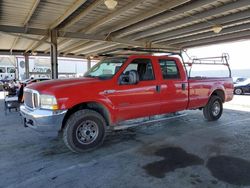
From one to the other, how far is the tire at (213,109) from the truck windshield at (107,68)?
A: 3405 mm

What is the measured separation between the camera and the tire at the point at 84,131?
411 centimetres

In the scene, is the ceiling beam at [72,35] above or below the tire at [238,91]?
above

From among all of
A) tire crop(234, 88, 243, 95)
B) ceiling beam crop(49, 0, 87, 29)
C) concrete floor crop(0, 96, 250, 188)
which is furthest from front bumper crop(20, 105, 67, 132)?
tire crop(234, 88, 243, 95)

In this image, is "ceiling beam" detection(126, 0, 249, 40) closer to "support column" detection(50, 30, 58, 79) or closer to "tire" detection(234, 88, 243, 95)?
"support column" detection(50, 30, 58, 79)

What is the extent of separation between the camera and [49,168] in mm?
3537

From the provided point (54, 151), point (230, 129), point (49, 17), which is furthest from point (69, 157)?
point (49, 17)

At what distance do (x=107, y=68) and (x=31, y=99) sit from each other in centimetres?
176

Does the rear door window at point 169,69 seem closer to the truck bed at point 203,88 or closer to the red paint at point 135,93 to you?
the red paint at point 135,93

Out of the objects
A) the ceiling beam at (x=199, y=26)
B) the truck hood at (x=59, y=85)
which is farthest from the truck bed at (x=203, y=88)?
the ceiling beam at (x=199, y=26)

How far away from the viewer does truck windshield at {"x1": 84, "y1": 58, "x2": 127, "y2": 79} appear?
4.70 meters

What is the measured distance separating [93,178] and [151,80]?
267cm

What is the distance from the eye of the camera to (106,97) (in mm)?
4391

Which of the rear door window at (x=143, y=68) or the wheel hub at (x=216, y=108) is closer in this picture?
the rear door window at (x=143, y=68)

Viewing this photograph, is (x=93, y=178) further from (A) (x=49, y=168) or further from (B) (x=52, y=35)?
(B) (x=52, y=35)
